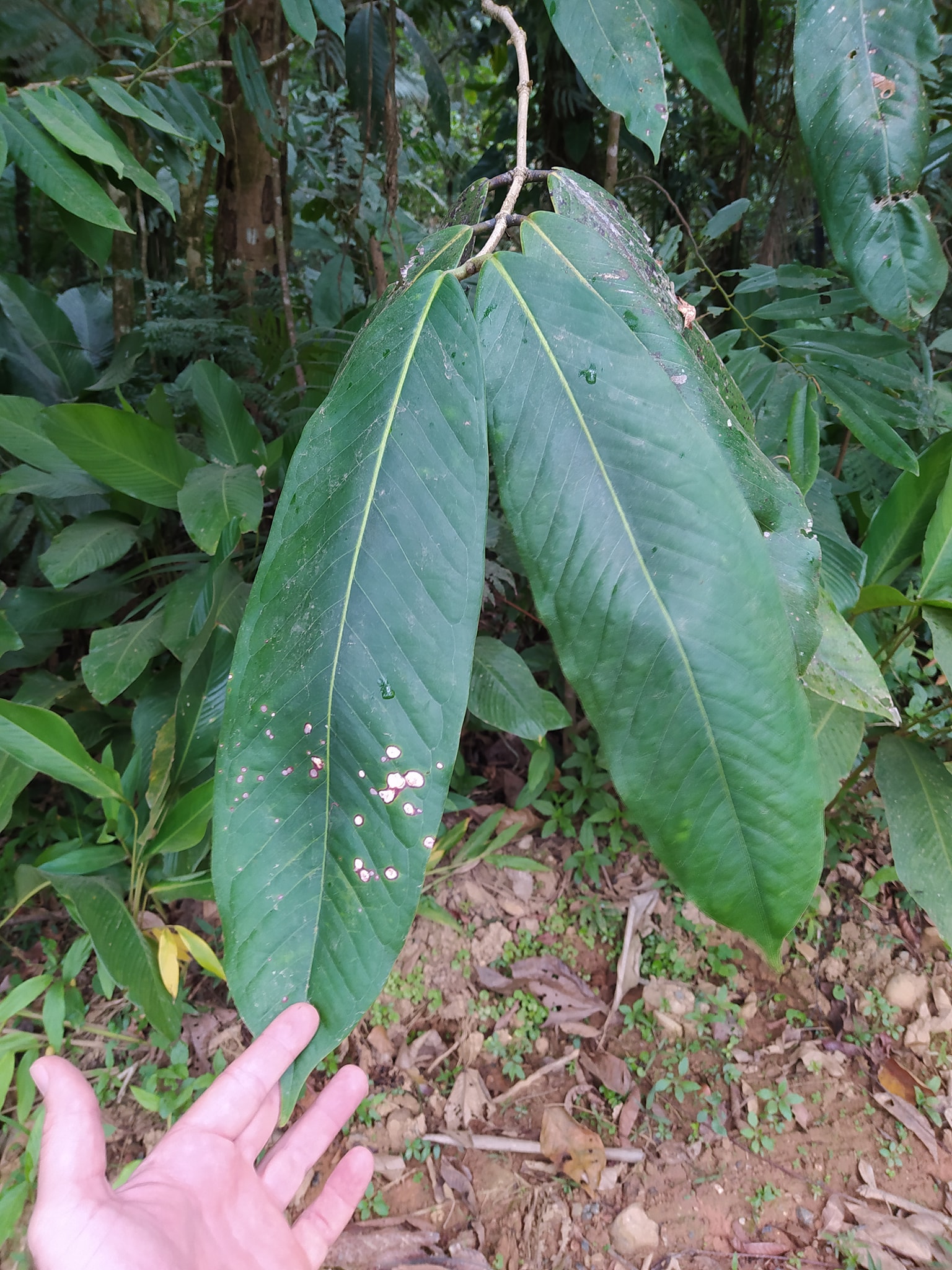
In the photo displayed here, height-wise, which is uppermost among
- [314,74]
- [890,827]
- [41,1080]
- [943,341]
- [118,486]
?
[314,74]

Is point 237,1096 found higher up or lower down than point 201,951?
higher up

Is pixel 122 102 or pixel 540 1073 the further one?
pixel 540 1073

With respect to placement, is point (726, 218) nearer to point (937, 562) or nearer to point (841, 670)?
point (937, 562)

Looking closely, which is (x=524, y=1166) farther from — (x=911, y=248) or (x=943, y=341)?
(x=943, y=341)

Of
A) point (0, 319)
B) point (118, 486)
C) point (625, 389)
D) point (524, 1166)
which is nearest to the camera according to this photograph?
point (625, 389)

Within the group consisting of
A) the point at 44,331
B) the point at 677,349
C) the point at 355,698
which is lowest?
the point at 355,698

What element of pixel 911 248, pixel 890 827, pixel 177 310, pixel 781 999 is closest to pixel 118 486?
pixel 177 310

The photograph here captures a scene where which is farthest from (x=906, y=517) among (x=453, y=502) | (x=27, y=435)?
(x=27, y=435)

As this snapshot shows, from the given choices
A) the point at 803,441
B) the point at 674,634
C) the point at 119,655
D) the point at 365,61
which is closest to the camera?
the point at 674,634
